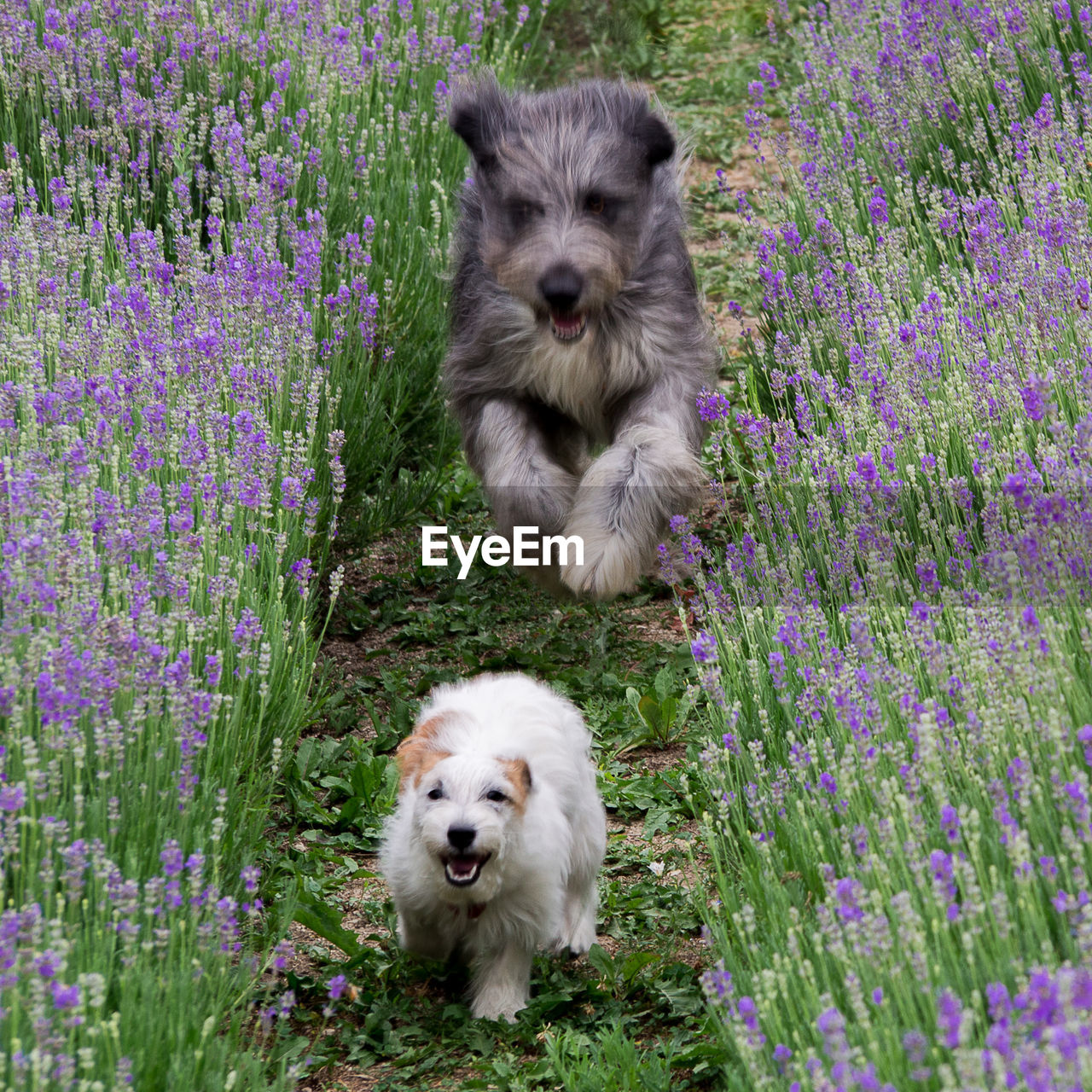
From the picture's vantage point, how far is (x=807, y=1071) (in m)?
2.03

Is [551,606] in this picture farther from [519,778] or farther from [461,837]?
[461,837]

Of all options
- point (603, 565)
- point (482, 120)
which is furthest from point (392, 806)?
point (482, 120)

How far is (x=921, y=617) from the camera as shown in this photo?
2984mm

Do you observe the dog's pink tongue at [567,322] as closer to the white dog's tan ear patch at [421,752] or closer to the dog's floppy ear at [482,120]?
the dog's floppy ear at [482,120]

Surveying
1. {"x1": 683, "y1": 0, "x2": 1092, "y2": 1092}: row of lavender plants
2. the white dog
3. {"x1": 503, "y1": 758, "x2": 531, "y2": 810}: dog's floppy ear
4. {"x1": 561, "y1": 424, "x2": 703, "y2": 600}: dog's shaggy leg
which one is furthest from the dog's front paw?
{"x1": 503, "y1": 758, "x2": 531, "y2": 810}: dog's floppy ear

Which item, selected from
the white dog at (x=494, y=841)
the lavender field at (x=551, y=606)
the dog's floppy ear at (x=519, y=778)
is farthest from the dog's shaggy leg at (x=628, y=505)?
the dog's floppy ear at (x=519, y=778)

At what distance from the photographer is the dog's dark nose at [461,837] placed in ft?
10.1

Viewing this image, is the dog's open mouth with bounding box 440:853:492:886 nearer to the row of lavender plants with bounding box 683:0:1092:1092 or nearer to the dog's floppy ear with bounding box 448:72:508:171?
the row of lavender plants with bounding box 683:0:1092:1092

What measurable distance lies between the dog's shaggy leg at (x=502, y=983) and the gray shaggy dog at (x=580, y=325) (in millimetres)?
1403

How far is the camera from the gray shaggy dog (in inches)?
174

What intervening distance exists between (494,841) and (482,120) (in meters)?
2.58

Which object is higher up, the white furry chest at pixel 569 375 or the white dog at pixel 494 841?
the white furry chest at pixel 569 375

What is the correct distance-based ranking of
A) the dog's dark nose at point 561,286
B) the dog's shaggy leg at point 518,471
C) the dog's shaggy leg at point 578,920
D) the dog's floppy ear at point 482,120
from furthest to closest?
the dog's floppy ear at point 482,120, the dog's shaggy leg at point 518,471, the dog's dark nose at point 561,286, the dog's shaggy leg at point 578,920

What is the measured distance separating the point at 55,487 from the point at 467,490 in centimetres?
311
